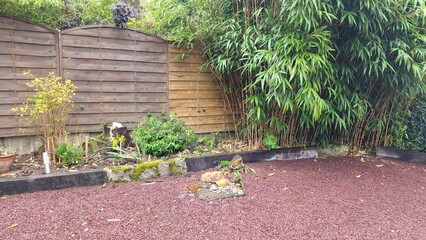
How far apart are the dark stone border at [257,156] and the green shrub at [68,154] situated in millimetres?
1055

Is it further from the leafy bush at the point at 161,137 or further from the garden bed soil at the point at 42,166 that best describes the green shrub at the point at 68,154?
the leafy bush at the point at 161,137

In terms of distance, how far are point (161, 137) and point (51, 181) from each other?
1.11 meters

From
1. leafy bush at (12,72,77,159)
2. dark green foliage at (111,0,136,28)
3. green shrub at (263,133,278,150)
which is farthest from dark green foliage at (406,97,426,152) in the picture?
leafy bush at (12,72,77,159)

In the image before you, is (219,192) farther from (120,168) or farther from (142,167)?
(120,168)

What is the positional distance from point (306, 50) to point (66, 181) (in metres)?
2.49

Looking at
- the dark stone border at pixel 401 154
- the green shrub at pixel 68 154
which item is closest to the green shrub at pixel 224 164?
the green shrub at pixel 68 154

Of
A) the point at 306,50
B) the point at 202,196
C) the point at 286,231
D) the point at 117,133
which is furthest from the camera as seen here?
the point at 117,133

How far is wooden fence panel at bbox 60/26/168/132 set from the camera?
10.3ft

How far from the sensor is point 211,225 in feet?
6.13

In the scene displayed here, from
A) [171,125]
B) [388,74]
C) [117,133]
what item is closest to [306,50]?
[388,74]

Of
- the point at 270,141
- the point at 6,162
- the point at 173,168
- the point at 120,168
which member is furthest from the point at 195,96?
the point at 6,162

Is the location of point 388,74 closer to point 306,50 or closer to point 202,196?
point 306,50

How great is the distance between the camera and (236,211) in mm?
2076

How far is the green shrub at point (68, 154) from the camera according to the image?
269cm
